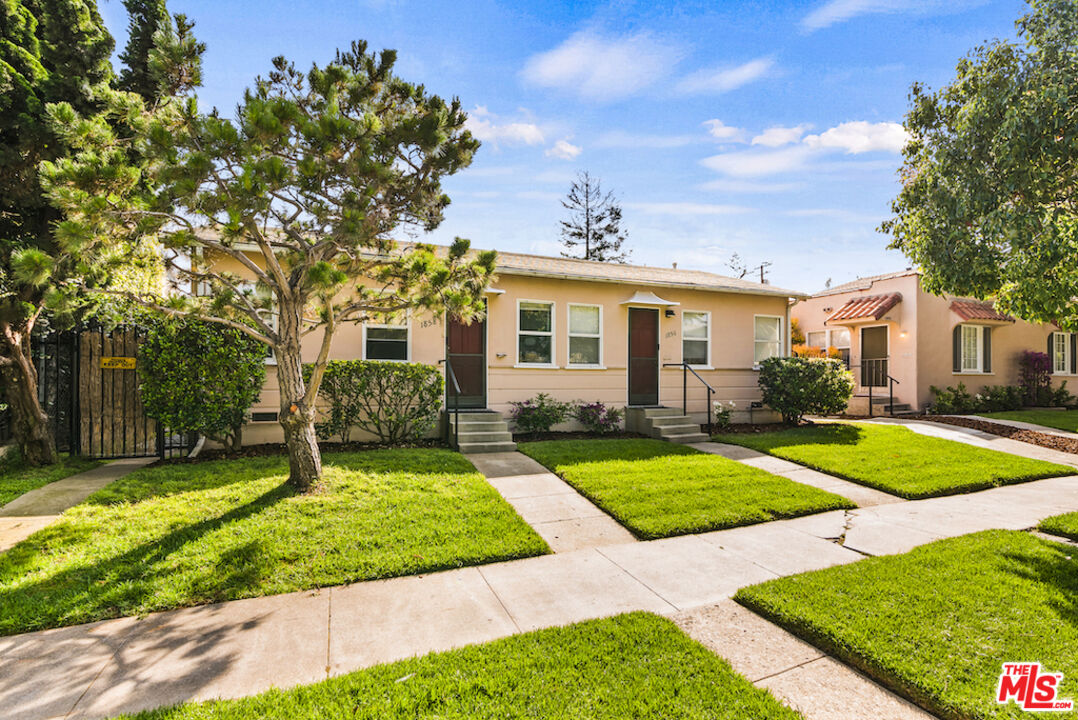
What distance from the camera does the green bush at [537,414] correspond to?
9.18m

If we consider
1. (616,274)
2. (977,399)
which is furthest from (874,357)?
(616,274)

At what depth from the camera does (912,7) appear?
6.55 metres

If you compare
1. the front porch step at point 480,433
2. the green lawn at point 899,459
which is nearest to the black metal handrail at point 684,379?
the green lawn at point 899,459

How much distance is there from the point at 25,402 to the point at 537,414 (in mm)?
7467

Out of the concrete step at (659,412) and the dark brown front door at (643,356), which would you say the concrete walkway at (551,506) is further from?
the dark brown front door at (643,356)

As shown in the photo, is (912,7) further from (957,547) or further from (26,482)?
(26,482)

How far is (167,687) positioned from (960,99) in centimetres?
1049

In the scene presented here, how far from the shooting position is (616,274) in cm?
1060

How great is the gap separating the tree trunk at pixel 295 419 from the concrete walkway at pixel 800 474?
623cm

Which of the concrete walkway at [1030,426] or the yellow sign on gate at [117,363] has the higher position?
the yellow sign on gate at [117,363]

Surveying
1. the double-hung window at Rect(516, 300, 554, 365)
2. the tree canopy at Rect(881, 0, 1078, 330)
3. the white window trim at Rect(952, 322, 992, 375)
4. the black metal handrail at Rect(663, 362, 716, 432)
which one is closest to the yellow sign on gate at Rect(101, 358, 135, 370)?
the double-hung window at Rect(516, 300, 554, 365)

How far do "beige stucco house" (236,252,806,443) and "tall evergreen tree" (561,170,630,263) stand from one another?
15.4 metres

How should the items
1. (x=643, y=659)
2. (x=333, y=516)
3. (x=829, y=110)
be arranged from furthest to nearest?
(x=829, y=110) < (x=333, y=516) < (x=643, y=659)

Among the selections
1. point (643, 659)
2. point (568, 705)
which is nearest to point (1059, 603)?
point (643, 659)
